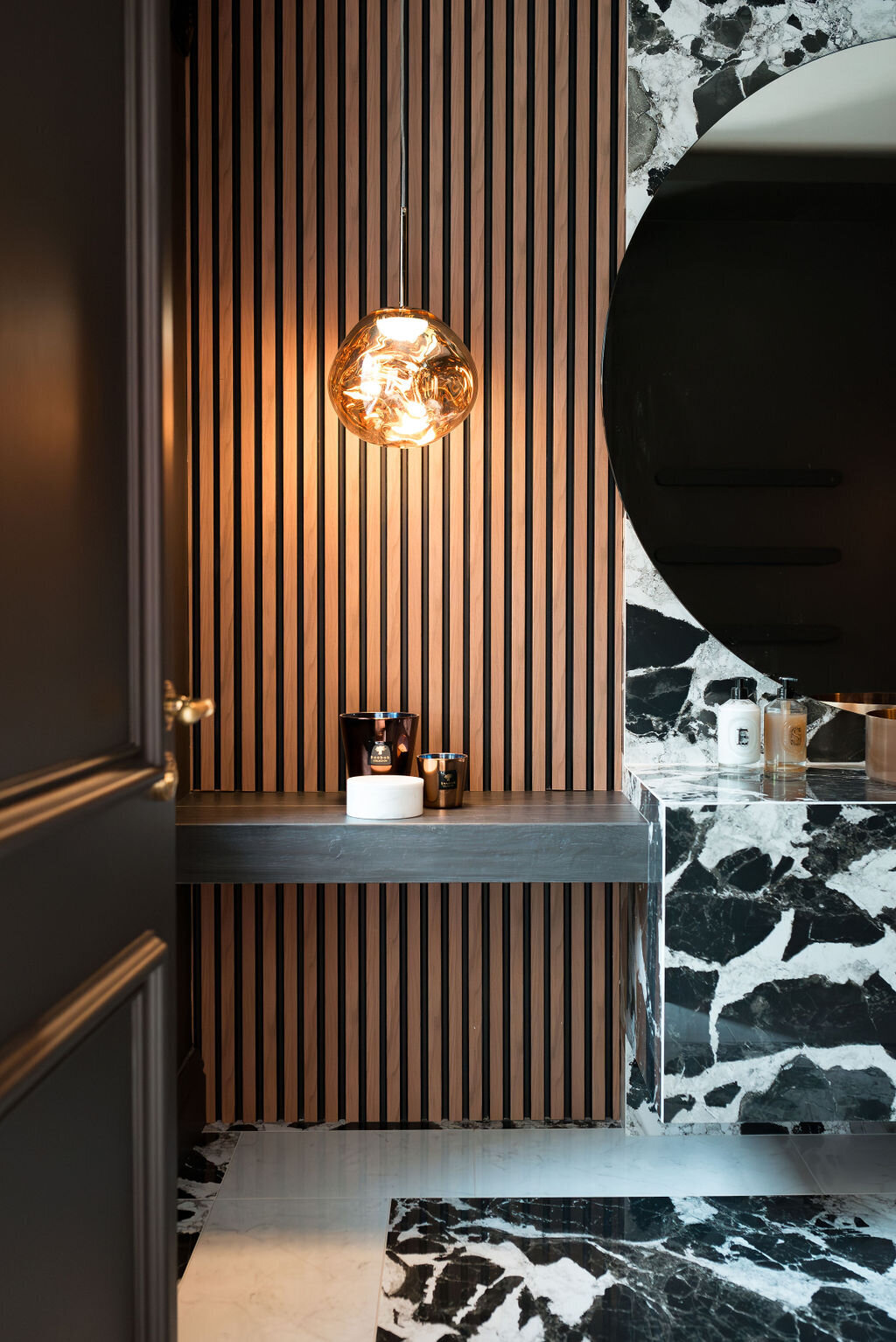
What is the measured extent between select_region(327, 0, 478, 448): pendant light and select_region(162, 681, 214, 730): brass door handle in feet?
4.18

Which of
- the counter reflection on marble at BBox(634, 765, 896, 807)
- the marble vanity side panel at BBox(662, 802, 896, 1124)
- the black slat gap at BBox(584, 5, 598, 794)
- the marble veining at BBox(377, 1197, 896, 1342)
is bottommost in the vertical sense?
the marble veining at BBox(377, 1197, 896, 1342)

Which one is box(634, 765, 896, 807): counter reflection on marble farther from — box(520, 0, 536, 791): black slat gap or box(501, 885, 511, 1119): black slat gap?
box(501, 885, 511, 1119): black slat gap

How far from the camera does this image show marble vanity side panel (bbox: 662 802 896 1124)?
2018 mm

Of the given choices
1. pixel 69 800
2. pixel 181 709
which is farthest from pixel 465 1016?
pixel 69 800

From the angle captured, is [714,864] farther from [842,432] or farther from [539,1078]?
[842,432]

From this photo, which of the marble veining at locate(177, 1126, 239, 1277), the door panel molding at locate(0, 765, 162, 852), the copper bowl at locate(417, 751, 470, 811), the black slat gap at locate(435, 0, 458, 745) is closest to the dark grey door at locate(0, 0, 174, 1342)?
the door panel molding at locate(0, 765, 162, 852)

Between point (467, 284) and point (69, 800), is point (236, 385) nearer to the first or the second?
point (467, 284)

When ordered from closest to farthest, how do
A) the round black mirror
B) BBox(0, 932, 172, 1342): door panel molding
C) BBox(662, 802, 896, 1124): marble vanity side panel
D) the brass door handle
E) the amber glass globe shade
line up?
1. BBox(0, 932, 172, 1342): door panel molding
2. the brass door handle
3. BBox(662, 802, 896, 1124): marble vanity side panel
4. the amber glass globe shade
5. the round black mirror

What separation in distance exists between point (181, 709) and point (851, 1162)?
199cm

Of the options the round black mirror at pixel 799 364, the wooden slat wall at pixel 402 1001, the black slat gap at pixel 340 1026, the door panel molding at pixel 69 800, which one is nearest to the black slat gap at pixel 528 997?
the wooden slat wall at pixel 402 1001

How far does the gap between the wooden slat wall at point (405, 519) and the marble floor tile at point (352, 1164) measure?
0.09 meters

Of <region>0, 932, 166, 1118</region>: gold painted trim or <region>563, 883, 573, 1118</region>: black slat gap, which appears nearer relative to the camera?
<region>0, 932, 166, 1118</region>: gold painted trim

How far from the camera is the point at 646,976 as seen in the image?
224 centimetres

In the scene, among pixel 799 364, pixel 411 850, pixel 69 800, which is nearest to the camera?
pixel 69 800
